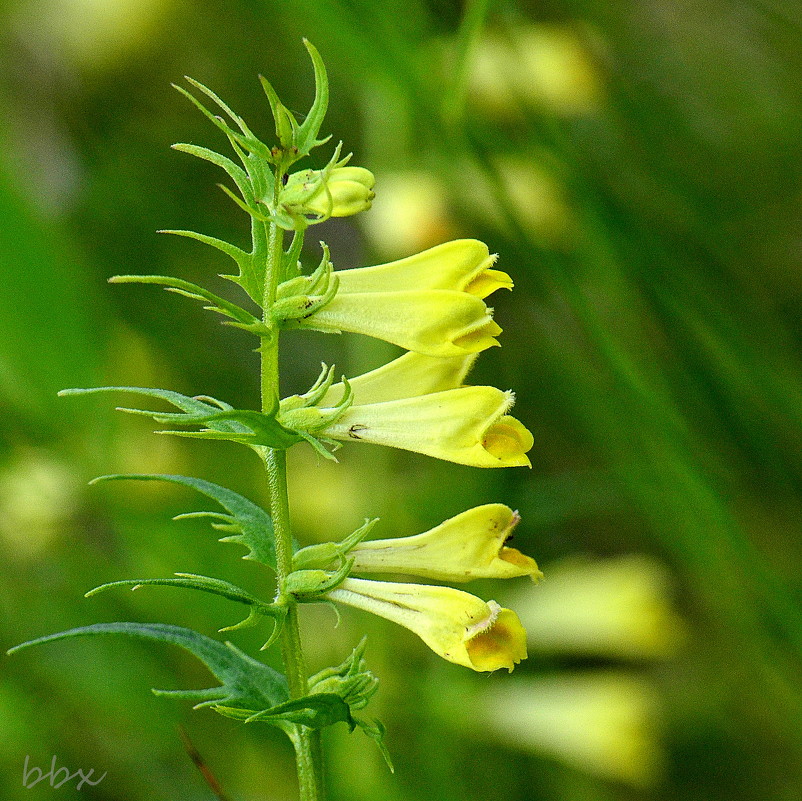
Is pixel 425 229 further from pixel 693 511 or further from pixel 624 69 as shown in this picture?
pixel 693 511

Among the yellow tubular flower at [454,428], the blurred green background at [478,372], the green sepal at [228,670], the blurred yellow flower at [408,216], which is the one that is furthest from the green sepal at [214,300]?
the blurred yellow flower at [408,216]

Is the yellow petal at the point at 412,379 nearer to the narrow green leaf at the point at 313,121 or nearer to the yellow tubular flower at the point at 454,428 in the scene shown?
the yellow tubular flower at the point at 454,428

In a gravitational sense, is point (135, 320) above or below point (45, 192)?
below

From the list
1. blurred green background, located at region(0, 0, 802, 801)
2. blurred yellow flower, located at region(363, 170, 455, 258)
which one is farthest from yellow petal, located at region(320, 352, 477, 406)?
blurred yellow flower, located at region(363, 170, 455, 258)

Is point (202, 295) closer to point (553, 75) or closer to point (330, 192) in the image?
point (330, 192)

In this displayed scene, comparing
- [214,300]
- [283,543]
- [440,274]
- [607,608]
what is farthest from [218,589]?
[607,608]

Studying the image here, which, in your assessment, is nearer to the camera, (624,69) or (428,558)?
(428,558)

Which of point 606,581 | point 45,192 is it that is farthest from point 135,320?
point 606,581
